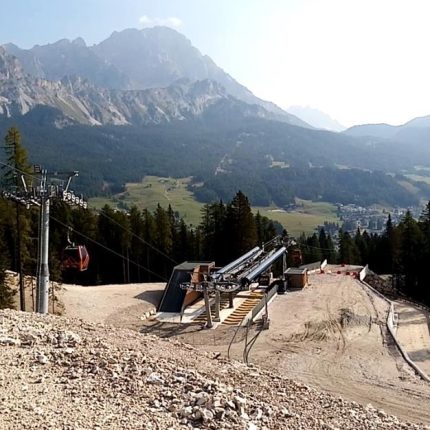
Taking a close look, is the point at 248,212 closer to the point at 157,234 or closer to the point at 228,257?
the point at 228,257

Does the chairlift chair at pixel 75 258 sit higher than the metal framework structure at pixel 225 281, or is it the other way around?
the chairlift chair at pixel 75 258

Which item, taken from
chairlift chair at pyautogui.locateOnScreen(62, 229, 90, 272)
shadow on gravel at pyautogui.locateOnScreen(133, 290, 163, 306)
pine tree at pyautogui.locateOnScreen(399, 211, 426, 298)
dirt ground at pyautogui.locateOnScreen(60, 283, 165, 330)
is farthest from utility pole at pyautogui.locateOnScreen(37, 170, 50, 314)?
pine tree at pyautogui.locateOnScreen(399, 211, 426, 298)

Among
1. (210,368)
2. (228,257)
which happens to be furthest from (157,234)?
(210,368)

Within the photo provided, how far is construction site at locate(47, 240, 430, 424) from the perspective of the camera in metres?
22.7

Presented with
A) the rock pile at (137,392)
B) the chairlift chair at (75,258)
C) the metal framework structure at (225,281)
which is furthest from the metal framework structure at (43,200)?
the metal framework structure at (225,281)

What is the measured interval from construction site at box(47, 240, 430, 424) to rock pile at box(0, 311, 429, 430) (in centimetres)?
575

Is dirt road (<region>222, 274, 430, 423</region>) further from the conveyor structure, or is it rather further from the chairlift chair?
the chairlift chair

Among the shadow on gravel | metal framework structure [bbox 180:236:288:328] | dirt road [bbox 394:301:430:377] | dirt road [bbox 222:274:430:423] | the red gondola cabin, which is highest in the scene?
the red gondola cabin

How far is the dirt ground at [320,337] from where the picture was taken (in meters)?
21.2

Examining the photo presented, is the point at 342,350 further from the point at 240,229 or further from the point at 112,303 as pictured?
the point at 240,229

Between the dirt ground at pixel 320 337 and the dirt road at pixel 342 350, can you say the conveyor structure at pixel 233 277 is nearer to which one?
the dirt ground at pixel 320 337

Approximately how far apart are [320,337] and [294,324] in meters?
3.22

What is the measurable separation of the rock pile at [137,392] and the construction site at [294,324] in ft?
18.9

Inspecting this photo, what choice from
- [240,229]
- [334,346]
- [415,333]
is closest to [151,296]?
[334,346]
